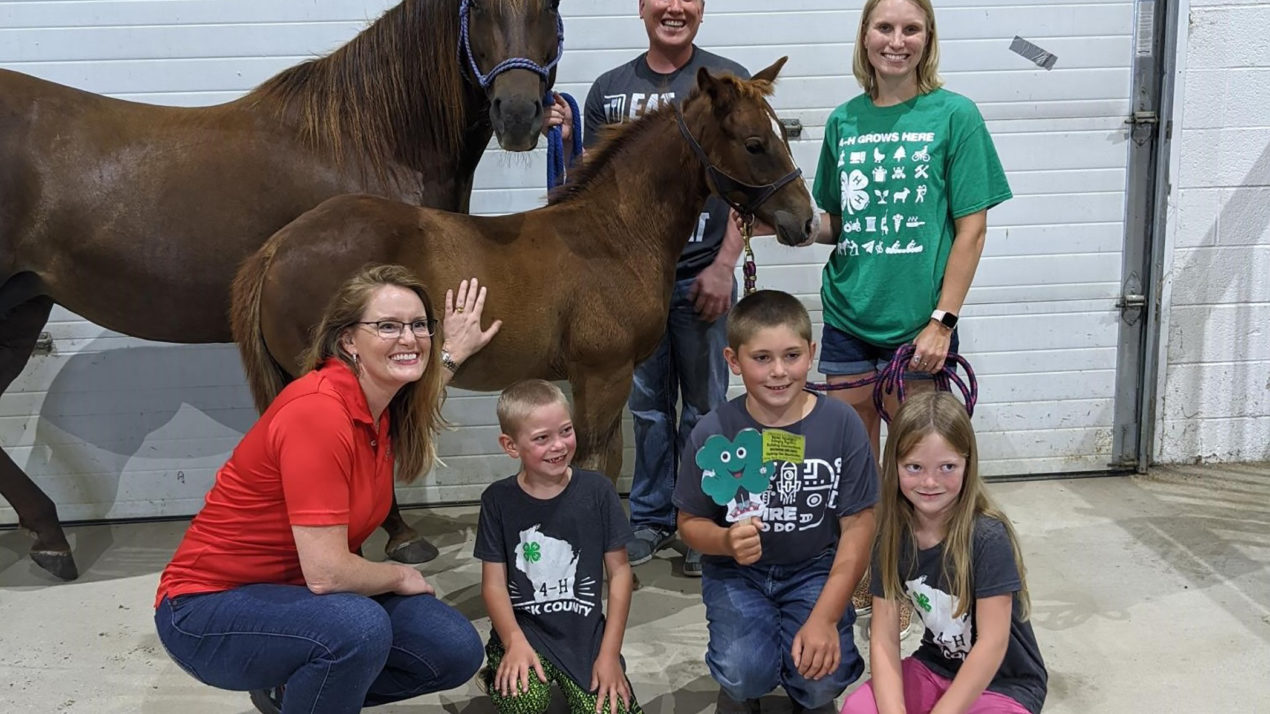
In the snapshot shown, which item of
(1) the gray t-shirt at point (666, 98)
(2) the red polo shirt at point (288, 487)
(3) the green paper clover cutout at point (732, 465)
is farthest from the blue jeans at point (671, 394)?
(2) the red polo shirt at point (288, 487)

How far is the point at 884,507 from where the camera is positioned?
2082 millimetres

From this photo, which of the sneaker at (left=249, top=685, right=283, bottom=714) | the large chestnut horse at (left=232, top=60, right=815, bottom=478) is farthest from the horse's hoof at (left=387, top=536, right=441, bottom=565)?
the sneaker at (left=249, top=685, right=283, bottom=714)

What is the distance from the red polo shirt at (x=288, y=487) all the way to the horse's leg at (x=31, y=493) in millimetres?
1807

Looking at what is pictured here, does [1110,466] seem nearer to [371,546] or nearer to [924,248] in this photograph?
[924,248]

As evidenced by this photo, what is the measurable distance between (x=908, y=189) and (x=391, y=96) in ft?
5.27

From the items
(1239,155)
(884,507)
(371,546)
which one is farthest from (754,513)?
(1239,155)

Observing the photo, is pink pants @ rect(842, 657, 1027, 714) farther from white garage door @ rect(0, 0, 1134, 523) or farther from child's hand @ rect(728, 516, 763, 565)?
white garage door @ rect(0, 0, 1134, 523)

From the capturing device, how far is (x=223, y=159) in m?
3.12

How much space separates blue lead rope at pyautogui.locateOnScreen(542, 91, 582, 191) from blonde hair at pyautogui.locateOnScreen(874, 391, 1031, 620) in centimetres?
163

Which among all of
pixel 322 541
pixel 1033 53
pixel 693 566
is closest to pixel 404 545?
pixel 693 566

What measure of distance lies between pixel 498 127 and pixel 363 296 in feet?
2.92

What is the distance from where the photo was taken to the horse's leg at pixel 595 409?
9.70ft

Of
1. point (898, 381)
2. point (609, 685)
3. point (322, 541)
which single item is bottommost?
point (609, 685)

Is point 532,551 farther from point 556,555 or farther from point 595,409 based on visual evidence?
point 595,409
